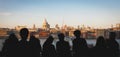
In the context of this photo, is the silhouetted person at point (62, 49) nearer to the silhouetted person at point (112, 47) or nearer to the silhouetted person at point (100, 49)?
the silhouetted person at point (100, 49)

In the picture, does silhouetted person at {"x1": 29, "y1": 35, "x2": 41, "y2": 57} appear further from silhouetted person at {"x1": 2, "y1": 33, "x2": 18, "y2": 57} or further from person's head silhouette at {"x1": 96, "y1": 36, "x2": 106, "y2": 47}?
person's head silhouette at {"x1": 96, "y1": 36, "x2": 106, "y2": 47}

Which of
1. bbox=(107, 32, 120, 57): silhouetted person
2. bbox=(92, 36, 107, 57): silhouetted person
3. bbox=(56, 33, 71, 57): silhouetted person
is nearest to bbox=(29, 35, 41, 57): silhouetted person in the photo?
bbox=(56, 33, 71, 57): silhouetted person

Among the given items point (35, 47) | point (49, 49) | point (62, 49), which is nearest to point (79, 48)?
point (62, 49)

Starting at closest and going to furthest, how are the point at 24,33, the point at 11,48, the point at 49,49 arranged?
1. the point at 24,33
2. the point at 11,48
3. the point at 49,49

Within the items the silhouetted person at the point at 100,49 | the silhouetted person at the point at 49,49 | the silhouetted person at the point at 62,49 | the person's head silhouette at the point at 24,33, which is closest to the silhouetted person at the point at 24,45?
the person's head silhouette at the point at 24,33

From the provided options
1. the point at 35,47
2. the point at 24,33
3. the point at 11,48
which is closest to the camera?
the point at 24,33

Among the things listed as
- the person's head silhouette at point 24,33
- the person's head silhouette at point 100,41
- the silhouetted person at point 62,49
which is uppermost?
the person's head silhouette at point 24,33

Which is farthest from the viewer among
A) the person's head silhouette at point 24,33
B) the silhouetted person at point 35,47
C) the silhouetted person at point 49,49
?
the silhouetted person at point 49,49

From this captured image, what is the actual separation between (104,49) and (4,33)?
38854 mm

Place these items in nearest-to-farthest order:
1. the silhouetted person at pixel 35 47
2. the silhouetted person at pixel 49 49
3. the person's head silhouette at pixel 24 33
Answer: the person's head silhouette at pixel 24 33, the silhouetted person at pixel 35 47, the silhouetted person at pixel 49 49

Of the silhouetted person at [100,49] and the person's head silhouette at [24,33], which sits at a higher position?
the person's head silhouette at [24,33]

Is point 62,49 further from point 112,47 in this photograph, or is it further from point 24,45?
point 24,45

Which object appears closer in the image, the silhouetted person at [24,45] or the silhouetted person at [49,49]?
the silhouetted person at [24,45]

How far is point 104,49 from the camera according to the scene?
392cm
